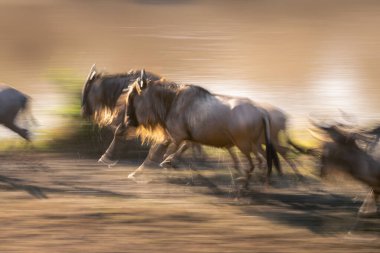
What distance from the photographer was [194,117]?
30.3 feet

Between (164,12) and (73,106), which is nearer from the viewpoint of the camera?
(73,106)

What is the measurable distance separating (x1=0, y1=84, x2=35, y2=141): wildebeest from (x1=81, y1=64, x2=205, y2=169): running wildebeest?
31.5 inches

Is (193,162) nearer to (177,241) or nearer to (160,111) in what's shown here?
(160,111)

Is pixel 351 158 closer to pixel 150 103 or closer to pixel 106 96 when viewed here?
pixel 150 103

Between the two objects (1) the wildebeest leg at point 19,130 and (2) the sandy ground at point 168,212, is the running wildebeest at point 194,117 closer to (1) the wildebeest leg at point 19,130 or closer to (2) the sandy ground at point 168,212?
(2) the sandy ground at point 168,212

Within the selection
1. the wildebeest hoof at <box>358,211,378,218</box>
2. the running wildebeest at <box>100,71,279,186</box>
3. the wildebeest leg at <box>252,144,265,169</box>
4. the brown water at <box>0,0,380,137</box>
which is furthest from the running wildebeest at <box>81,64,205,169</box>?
the wildebeest hoof at <box>358,211,378,218</box>

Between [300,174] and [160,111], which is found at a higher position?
[160,111]

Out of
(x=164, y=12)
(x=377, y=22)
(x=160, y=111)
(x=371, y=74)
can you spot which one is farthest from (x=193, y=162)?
(x=164, y=12)

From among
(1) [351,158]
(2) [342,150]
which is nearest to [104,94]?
(2) [342,150]

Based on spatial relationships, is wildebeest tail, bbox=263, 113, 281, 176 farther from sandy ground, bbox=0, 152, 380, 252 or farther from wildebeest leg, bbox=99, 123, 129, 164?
wildebeest leg, bbox=99, 123, 129, 164

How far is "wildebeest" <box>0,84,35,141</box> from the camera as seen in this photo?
35.8ft

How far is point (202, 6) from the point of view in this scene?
1358 inches

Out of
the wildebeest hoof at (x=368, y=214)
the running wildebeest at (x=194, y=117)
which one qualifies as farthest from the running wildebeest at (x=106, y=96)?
the wildebeest hoof at (x=368, y=214)

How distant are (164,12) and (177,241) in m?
25.7
